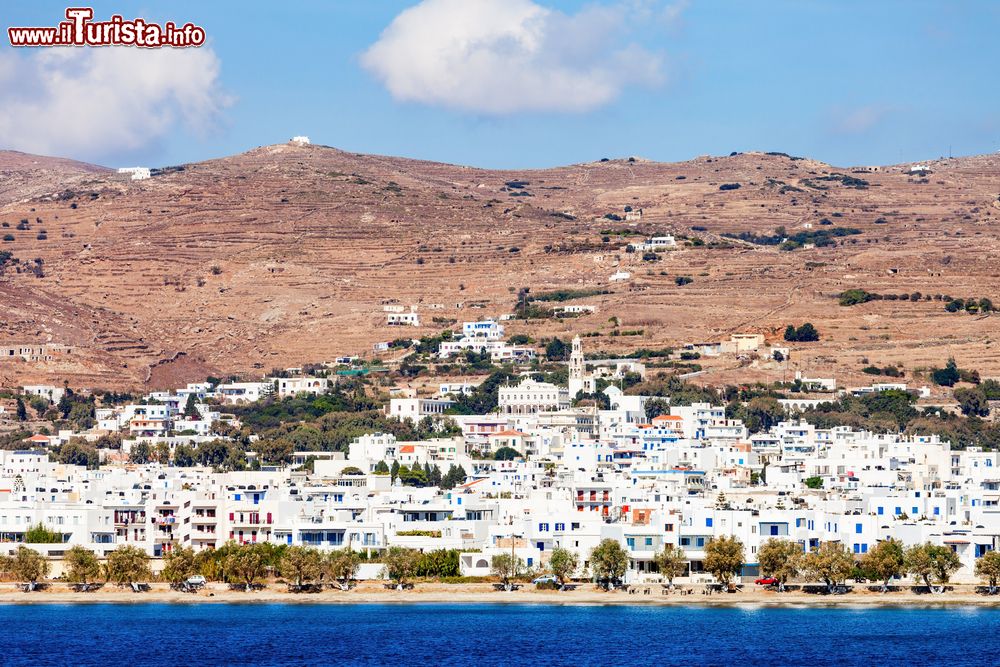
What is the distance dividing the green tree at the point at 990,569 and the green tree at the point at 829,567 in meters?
4.10

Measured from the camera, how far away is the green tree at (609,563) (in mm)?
81250

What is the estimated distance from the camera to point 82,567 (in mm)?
84625

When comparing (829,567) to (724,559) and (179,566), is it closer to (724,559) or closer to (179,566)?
(724,559)

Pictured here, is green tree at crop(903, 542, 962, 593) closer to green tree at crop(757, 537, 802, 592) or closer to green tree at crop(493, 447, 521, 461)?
green tree at crop(757, 537, 802, 592)

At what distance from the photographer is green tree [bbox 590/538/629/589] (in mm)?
81250

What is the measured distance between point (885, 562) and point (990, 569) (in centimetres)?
332

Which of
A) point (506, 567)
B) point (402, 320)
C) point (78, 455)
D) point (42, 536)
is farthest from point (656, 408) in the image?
point (506, 567)

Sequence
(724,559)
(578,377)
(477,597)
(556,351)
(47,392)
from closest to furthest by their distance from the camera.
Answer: (724,559) < (477,597) < (578,377) < (47,392) < (556,351)

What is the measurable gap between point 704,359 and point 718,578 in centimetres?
8773

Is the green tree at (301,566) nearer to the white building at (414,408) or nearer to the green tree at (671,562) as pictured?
the green tree at (671,562)

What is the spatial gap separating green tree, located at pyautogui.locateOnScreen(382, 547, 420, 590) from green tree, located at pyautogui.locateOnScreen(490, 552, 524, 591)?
8.83 ft

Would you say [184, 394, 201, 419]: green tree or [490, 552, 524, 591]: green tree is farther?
[184, 394, 201, 419]: green tree

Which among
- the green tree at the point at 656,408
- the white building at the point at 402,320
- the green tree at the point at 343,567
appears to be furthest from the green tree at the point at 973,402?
the green tree at the point at 343,567

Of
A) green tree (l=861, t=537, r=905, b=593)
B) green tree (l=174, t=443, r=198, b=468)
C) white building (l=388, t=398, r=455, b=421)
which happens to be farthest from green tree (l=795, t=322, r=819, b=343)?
green tree (l=861, t=537, r=905, b=593)
